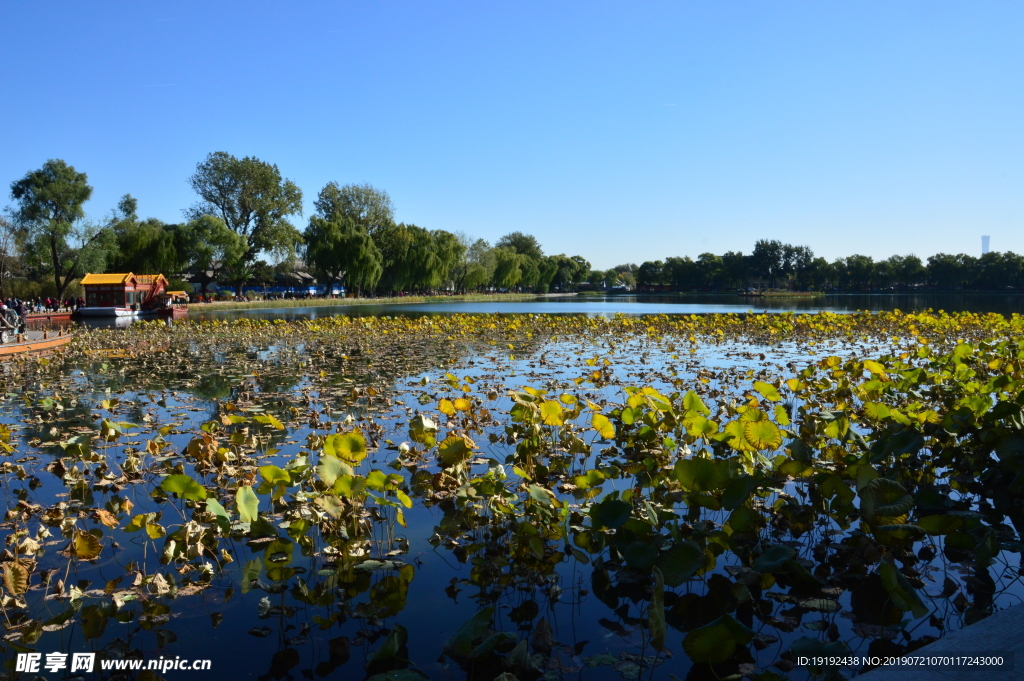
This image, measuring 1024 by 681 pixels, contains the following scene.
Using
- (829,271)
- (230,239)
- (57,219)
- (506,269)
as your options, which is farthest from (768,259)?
(57,219)

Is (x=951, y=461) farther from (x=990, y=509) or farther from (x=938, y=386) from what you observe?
(x=938, y=386)

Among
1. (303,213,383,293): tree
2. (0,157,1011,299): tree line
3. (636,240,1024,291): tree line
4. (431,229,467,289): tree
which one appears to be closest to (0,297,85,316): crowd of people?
(0,157,1011,299): tree line

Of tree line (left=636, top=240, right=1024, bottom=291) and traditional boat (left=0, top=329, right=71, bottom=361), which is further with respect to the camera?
tree line (left=636, top=240, right=1024, bottom=291)

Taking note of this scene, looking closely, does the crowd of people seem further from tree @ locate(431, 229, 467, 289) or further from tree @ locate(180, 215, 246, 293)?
tree @ locate(431, 229, 467, 289)

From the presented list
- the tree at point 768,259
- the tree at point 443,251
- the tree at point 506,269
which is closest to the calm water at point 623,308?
the tree at point 443,251

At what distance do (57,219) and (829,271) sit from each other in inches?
4260

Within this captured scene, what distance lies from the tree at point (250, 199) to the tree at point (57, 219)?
9.40 metres

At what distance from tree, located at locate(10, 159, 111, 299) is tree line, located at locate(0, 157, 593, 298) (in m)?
0.07

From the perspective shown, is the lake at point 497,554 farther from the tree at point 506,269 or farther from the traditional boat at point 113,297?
the tree at point 506,269

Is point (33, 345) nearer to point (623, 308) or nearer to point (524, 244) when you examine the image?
point (623, 308)

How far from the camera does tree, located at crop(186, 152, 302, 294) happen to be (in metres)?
53.0

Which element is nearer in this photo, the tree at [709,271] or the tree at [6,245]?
the tree at [6,245]

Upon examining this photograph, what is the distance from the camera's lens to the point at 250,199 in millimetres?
53688

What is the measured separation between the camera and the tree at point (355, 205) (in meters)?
66.5
